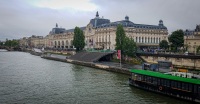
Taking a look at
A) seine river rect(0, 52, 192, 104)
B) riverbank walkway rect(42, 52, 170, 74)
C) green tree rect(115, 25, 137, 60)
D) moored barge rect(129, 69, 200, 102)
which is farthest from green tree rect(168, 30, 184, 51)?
moored barge rect(129, 69, 200, 102)

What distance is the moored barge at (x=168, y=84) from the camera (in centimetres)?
2934

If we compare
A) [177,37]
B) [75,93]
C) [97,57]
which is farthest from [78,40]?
[75,93]

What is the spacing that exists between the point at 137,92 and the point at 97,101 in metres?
7.63

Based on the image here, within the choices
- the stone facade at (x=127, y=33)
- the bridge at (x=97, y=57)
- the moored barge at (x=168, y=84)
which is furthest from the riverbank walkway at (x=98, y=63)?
the stone facade at (x=127, y=33)

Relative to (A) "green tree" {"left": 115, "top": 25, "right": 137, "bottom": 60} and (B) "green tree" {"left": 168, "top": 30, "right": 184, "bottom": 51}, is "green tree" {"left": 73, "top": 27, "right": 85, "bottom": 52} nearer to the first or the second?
(A) "green tree" {"left": 115, "top": 25, "right": 137, "bottom": 60}

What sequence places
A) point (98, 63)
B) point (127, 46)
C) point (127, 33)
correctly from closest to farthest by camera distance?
point (98, 63), point (127, 46), point (127, 33)

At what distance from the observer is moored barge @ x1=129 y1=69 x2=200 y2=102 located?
29.3 m

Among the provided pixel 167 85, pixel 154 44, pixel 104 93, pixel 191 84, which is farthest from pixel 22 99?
pixel 154 44

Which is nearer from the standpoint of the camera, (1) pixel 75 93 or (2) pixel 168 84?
(2) pixel 168 84

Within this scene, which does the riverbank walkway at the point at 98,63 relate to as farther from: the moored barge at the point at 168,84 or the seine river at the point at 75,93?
the moored barge at the point at 168,84

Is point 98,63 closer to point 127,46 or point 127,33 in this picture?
point 127,46

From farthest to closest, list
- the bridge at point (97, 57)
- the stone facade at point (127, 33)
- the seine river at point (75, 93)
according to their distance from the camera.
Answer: the stone facade at point (127, 33) → the bridge at point (97, 57) → the seine river at point (75, 93)

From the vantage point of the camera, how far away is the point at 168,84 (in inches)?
1288

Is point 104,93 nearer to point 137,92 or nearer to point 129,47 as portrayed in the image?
point 137,92
